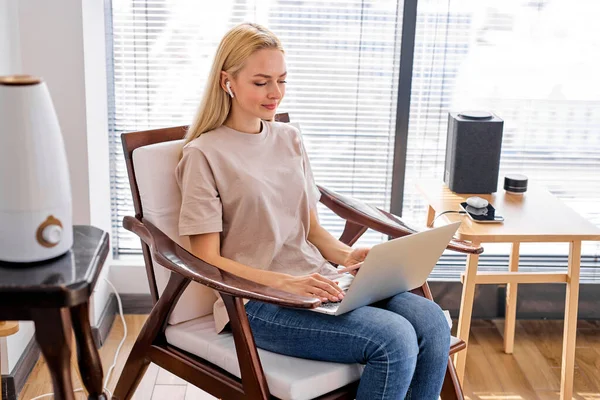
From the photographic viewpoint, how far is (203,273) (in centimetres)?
166

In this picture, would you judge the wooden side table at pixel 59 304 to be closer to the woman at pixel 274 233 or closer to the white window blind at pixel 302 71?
the woman at pixel 274 233

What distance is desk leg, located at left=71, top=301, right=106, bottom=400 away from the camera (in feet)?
4.62

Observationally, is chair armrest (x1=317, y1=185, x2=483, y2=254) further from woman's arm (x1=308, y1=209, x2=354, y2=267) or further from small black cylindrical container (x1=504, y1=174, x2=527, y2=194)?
small black cylindrical container (x1=504, y1=174, x2=527, y2=194)

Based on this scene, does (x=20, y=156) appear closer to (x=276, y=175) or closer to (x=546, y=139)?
(x=276, y=175)

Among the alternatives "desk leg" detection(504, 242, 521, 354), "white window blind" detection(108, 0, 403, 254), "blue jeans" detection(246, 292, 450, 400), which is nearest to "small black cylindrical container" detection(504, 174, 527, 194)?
"desk leg" detection(504, 242, 521, 354)

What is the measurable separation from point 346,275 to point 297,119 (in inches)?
39.6

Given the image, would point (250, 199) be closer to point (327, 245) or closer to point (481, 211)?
point (327, 245)

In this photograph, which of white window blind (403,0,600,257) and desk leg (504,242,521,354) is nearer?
desk leg (504,242,521,354)

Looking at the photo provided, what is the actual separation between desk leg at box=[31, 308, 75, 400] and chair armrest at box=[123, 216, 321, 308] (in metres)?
0.35

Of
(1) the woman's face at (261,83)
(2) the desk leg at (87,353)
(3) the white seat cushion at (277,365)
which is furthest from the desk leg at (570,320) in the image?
(2) the desk leg at (87,353)

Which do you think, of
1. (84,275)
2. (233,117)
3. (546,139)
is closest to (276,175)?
(233,117)

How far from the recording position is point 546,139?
9.36ft

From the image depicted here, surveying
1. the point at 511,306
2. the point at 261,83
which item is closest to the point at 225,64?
the point at 261,83

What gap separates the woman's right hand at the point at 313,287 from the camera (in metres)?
1.73
